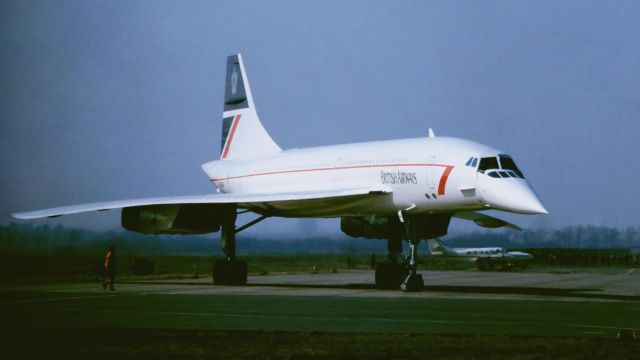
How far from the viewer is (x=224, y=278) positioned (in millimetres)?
28922

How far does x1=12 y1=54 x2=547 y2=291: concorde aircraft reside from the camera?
904 inches

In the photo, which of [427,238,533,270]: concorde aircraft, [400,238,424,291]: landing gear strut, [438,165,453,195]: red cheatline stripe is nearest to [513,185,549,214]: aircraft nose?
[438,165,453,195]: red cheatline stripe

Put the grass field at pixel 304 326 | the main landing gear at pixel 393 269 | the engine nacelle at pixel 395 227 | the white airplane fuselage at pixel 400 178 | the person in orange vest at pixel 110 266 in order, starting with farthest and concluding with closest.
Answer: the engine nacelle at pixel 395 227, the main landing gear at pixel 393 269, the person in orange vest at pixel 110 266, the white airplane fuselage at pixel 400 178, the grass field at pixel 304 326

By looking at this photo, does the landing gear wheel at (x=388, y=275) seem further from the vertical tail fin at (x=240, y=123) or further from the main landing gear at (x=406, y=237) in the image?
the vertical tail fin at (x=240, y=123)

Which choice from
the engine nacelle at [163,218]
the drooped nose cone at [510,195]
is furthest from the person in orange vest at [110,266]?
the drooped nose cone at [510,195]

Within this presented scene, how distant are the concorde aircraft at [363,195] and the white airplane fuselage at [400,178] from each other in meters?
Answer: 0.03

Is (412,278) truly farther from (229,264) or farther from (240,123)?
(240,123)

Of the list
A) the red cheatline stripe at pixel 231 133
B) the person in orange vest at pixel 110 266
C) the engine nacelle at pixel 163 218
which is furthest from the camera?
the red cheatline stripe at pixel 231 133

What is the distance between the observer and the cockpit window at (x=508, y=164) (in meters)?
22.9

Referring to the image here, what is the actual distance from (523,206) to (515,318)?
22.4ft

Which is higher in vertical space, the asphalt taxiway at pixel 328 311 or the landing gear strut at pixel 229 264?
the landing gear strut at pixel 229 264

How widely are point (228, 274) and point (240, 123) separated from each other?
7447 millimetres

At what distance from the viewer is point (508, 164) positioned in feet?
75.5

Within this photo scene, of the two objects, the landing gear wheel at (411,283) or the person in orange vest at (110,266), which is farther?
the person in orange vest at (110,266)
